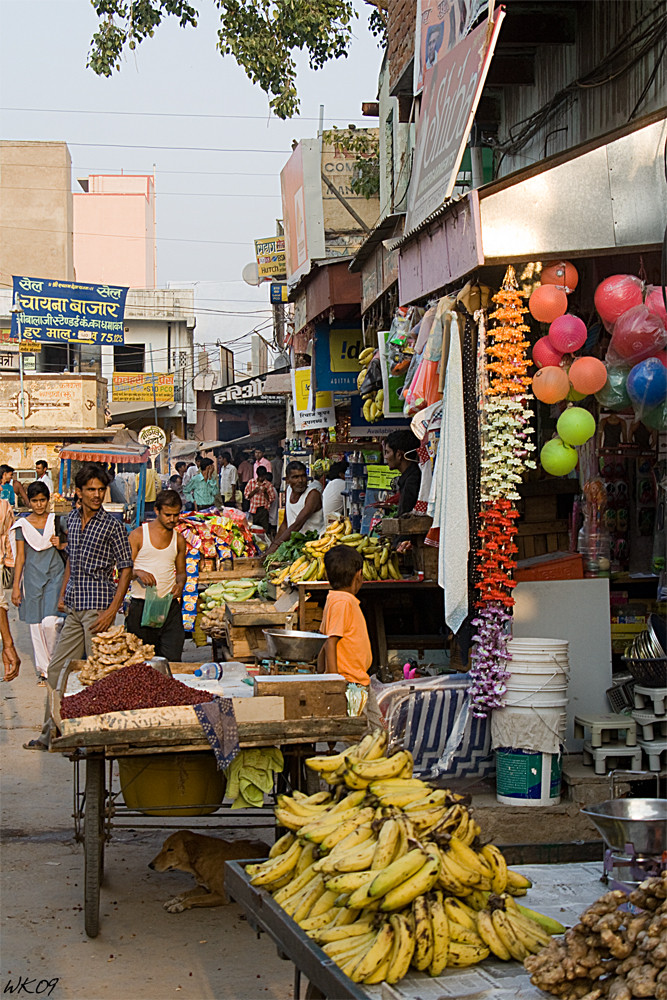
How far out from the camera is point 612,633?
7406 mm

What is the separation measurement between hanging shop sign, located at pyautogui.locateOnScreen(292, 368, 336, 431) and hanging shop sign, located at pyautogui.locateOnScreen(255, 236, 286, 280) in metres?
12.2

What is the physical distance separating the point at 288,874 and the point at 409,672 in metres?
3.83

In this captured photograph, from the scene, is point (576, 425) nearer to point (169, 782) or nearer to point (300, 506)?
point (169, 782)

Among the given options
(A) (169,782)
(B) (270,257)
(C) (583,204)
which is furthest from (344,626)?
(B) (270,257)

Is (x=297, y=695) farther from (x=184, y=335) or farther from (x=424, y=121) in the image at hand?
(x=184, y=335)

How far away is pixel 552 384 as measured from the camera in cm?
590

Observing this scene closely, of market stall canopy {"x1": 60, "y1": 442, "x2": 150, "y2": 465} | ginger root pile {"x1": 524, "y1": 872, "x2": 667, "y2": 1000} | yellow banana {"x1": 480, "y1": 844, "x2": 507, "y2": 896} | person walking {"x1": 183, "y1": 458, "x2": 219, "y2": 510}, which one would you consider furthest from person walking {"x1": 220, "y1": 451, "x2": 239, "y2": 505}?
ginger root pile {"x1": 524, "y1": 872, "x2": 667, "y2": 1000}

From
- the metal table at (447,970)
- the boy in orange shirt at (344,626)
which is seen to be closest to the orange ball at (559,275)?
the boy in orange shirt at (344,626)

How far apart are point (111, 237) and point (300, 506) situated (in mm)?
47284

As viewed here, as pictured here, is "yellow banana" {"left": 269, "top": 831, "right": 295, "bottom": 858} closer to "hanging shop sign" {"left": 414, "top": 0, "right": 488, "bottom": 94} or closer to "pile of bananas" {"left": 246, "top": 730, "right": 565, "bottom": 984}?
"pile of bananas" {"left": 246, "top": 730, "right": 565, "bottom": 984}

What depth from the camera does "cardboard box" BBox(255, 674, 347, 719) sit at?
17.3 ft

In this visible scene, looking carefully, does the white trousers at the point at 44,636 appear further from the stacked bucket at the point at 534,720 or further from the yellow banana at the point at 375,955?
the yellow banana at the point at 375,955

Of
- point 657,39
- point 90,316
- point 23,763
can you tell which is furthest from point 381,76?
point 90,316

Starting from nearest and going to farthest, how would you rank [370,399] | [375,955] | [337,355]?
[375,955] < [370,399] < [337,355]
